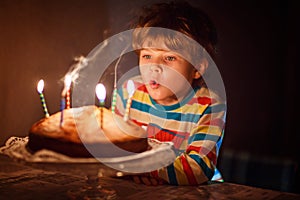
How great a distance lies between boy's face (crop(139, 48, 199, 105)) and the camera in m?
1.57

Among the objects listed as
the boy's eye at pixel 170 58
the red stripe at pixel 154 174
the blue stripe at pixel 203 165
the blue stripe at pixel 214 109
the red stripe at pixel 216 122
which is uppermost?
the boy's eye at pixel 170 58

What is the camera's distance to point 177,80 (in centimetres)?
160

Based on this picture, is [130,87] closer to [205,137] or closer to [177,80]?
[177,80]

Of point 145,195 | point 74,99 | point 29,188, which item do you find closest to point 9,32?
point 74,99

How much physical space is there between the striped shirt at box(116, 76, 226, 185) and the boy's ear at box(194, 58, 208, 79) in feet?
0.22

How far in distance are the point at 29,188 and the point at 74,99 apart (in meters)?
0.66

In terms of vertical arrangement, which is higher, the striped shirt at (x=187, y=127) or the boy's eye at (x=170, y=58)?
the boy's eye at (x=170, y=58)

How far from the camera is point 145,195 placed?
1.25m

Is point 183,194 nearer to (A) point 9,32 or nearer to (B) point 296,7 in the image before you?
(A) point 9,32

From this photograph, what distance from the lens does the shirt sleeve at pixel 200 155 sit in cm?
136

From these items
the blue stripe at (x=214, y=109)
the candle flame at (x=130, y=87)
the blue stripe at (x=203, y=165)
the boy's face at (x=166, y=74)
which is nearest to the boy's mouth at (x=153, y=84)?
the boy's face at (x=166, y=74)

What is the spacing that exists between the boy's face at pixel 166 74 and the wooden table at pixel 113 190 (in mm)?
386

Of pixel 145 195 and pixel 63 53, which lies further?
pixel 63 53

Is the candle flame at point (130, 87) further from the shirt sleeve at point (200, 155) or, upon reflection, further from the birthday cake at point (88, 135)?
the birthday cake at point (88, 135)
